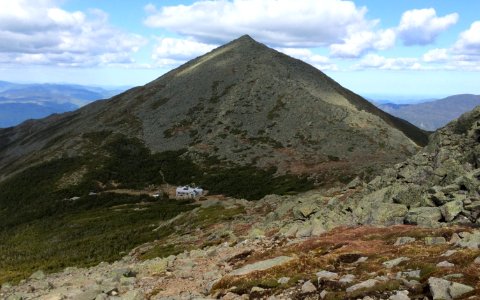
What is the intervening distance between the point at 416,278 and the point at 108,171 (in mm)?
119989

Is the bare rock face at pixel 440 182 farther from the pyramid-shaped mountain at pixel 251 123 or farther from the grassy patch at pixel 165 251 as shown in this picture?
the pyramid-shaped mountain at pixel 251 123

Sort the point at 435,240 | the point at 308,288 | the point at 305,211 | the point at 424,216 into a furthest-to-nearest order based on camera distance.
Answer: the point at 305,211
the point at 424,216
the point at 435,240
the point at 308,288

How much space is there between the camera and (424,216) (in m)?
31.9

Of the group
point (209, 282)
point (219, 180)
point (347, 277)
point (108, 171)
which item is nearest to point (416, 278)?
point (347, 277)

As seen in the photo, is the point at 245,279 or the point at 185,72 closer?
the point at 245,279

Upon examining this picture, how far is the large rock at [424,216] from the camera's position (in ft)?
102

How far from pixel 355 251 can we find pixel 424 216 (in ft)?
30.6

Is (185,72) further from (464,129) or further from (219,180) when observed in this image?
(464,129)

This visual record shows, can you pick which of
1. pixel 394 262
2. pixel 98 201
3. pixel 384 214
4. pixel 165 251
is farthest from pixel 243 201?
pixel 394 262

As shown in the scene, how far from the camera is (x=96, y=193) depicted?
11575 cm

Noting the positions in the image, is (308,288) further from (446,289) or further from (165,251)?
(165,251)

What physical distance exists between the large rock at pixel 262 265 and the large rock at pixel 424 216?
37.3 ft

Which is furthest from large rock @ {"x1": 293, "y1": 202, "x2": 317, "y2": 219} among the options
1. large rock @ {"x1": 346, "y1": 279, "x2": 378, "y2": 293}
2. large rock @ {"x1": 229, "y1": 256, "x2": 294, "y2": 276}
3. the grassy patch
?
large rock @ {"x1": 346, "y1": 279, "x2": 378, "y2": 293}

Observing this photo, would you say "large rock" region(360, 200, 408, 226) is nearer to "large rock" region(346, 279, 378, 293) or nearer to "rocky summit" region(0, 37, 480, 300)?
"rocky summit" region(0, 37, 480, 300)
